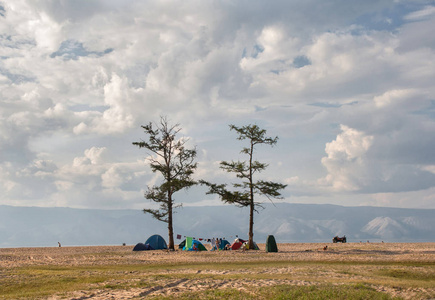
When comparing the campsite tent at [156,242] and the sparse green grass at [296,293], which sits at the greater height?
the campsite tent at [156,242]

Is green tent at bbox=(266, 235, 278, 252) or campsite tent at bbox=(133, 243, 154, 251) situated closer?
green tent at bbox=(266, 235, 278, 252)

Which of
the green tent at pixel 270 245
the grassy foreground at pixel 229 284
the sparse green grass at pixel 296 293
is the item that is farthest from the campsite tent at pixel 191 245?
the sparse green grass at pixel 296 293

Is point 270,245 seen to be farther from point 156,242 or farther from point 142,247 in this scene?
point 142,247

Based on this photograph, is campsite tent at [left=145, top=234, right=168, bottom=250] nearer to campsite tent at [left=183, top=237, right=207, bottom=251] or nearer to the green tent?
campsite tent at [left=183, top=237, right=207, bottom=251]

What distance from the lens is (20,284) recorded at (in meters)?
24.2

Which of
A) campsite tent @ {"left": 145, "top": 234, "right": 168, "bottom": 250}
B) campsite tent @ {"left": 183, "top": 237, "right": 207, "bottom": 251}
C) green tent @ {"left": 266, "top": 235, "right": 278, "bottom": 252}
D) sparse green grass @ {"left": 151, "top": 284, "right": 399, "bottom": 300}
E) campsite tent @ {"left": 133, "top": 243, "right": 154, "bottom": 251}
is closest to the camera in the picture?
sparse green grass @ {"left": 151, "top": 284, "right": 399, "bottom": 300}

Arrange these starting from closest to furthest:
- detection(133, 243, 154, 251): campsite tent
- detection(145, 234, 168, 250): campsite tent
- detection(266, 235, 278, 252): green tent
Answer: detection(266, 235, 278, 252): green tent, detection(133, 243, 154, 251): campsite tent, detection(145, 234, 168, 250): campsite tent

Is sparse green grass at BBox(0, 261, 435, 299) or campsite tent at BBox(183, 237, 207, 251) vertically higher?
campsite tent at BBox(183, 237, 207, 251)

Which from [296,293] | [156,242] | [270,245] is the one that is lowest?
[296,293]

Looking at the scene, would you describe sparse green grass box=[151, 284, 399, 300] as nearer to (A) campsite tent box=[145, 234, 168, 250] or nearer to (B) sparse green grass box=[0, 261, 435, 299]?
(B) sparse green grass box=[0, 261, 435, 299]

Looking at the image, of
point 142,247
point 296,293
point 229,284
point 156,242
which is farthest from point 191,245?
point 296,293

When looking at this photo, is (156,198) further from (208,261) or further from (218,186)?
(208,261)

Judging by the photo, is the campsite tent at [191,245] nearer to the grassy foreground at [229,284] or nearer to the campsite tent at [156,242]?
the campsite tent at [156,242]

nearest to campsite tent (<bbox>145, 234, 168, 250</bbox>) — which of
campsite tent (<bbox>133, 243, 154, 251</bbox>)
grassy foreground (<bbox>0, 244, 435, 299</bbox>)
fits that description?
campsite tent (<bbox>133, 243, 154, 251</bbox>)
